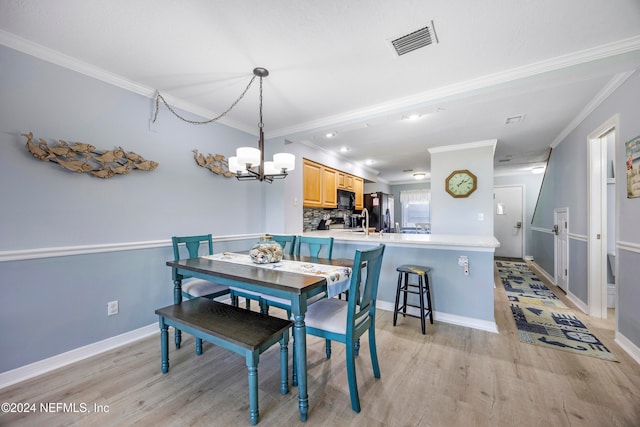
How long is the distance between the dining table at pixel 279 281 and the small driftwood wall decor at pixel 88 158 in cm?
105

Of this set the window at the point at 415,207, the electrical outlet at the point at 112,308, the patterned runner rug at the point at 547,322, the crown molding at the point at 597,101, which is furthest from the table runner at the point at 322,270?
the window at the point at 415,207

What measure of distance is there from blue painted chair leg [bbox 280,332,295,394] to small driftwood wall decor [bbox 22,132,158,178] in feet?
6.97

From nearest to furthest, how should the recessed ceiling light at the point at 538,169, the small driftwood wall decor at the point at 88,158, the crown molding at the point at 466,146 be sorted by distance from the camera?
the small driftwood wall decor at the point at 88,158, the crown molding at the point at 466,146, the recessed ceiling light at the point at 538,169

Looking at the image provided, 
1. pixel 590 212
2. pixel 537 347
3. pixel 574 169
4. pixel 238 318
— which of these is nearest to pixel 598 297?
pixel 590 212

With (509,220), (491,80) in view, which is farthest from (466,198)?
(509,220)

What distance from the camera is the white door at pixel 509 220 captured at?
6.84 meters

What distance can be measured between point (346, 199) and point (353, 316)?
3.95 metres

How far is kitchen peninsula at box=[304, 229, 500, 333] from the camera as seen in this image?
2602 mm

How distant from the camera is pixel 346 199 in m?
5.38

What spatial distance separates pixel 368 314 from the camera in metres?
1.83

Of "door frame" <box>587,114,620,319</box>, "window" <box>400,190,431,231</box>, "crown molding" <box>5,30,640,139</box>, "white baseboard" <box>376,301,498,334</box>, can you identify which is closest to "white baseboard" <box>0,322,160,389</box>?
"crown molding" <box>5,30,640,139</box>

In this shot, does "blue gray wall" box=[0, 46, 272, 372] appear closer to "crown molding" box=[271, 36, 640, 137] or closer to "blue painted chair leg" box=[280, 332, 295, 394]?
"blue painted chair leg" box=[280, 332, 295, 394]

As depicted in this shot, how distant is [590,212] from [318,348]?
135 inches

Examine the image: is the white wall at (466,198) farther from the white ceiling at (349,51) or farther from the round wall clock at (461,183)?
Result: the white ceiling at (349,51)
